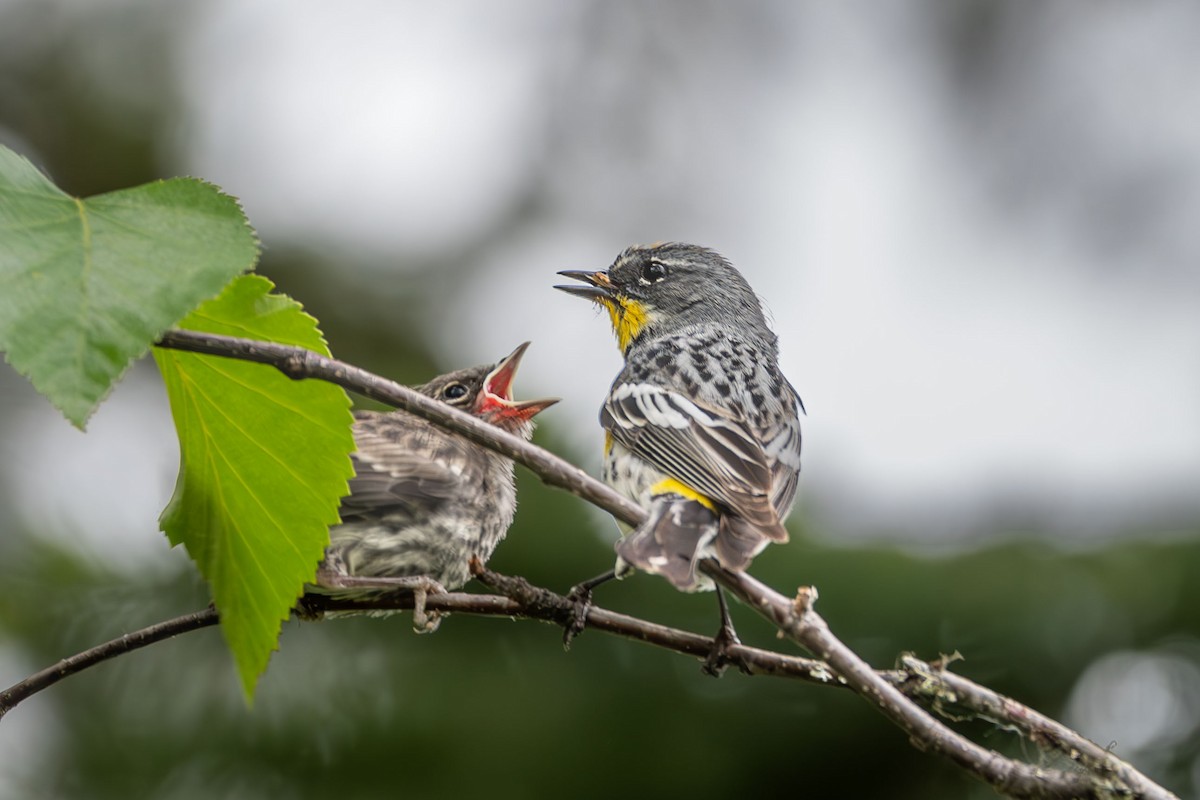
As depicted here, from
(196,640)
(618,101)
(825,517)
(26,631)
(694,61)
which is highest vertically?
(694,61)

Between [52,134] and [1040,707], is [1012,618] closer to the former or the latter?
[1040,707]

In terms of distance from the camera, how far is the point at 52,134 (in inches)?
378

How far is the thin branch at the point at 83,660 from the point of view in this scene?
2.52 metres

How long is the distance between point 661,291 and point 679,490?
76.9 inches

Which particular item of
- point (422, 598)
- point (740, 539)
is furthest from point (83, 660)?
point (740, 539)

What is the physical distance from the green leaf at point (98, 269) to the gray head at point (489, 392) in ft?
10.6

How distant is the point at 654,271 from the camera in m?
5.81

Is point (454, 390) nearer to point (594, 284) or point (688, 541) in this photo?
point (594, 284)

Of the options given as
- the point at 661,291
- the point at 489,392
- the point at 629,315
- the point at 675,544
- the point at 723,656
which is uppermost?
the point at 661,291

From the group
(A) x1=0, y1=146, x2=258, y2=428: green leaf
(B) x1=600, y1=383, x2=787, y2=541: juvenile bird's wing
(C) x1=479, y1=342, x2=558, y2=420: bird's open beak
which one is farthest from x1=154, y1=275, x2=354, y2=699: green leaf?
(C) x1=479, y1=342, x2=558, y2=420: bird's open beak

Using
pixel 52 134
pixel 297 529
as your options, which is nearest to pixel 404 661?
pixel 297 529

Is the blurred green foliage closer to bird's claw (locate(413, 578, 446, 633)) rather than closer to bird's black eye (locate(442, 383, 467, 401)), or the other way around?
bird's black eye (locate(442, 383, 467, 401))

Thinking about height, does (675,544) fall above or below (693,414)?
below

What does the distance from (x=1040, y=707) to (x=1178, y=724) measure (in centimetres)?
56
